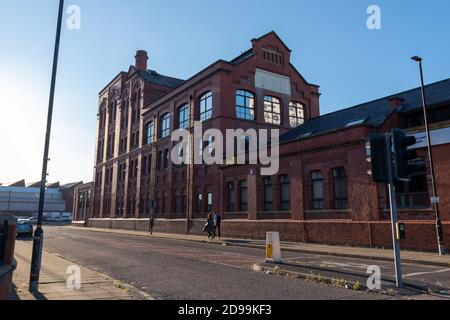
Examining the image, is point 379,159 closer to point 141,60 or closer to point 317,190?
point 317,190

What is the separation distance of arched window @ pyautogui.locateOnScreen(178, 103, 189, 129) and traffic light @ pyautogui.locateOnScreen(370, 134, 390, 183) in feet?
95.4

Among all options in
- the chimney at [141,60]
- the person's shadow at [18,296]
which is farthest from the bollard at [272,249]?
the chimney at [141,60]

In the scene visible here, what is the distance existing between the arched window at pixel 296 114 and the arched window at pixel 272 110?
188cm

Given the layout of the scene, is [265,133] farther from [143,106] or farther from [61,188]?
[61,188]

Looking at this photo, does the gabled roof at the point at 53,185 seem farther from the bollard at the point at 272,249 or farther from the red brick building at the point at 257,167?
the bollard at the point at 272,249

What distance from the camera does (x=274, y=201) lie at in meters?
24.9

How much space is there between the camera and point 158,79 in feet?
165

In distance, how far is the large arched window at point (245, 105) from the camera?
1309 inches

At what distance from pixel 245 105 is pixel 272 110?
3566 mm

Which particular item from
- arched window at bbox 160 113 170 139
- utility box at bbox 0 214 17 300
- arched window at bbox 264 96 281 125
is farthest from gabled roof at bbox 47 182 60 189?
utility box at bbox 0 214 17 300

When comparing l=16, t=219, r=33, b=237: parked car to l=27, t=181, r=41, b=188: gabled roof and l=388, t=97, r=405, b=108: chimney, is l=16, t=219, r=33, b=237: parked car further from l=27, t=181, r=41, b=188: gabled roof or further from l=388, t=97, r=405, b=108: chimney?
l=27, t=181, r=41, b=188: gabled roof

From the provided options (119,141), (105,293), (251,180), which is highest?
(119,141)
